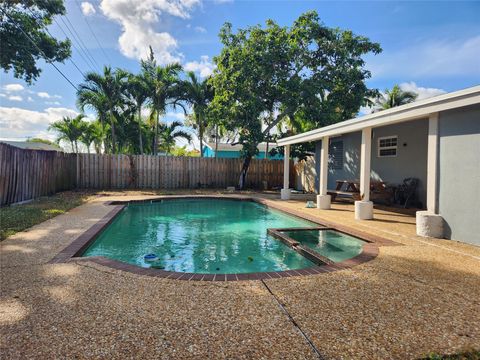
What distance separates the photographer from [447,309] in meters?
2.79

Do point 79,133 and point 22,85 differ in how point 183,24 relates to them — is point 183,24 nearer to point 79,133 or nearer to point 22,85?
point 22,85

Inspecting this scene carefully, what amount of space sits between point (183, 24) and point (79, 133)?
64.2 ft

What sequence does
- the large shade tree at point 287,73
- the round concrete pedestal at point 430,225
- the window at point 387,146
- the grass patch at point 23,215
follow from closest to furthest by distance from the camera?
the round concrete pedestal at point 430,225, the grass patch at point 23,215, the window at point 387,146, the large shade tree at point 287,73

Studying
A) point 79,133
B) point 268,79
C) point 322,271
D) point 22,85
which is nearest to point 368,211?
point 322,271

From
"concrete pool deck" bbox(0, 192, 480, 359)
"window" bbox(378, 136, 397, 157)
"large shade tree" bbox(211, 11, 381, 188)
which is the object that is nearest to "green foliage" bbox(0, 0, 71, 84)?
"large shade tree" bbox(211, 11, 381, 188)

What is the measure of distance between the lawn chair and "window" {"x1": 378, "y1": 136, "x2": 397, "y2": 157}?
1220 mm

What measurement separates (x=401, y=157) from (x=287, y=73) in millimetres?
7405

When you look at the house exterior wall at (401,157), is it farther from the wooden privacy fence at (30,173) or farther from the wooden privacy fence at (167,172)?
the wooden privacy fence at (30,173)

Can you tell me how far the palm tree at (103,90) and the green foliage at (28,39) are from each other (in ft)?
7.18

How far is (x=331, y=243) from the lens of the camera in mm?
5988

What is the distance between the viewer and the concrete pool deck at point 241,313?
7.00 feet

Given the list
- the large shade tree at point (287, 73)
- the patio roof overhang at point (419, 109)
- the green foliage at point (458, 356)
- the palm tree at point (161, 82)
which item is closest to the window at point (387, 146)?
the patio roof overhang at point (419, 109)

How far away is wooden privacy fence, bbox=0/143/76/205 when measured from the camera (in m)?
8.29

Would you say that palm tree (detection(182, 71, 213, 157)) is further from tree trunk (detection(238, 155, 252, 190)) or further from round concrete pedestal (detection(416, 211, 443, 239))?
round concrete pedestal (detection(416, 211, 443, 239))
